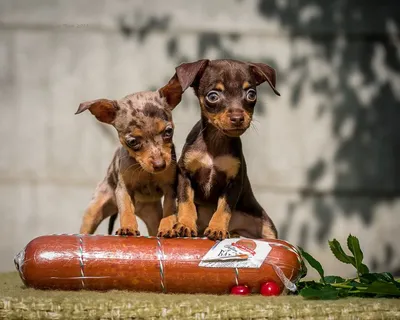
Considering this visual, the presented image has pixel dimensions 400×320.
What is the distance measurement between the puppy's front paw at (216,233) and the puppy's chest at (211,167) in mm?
362

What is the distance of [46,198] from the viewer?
8.27 m

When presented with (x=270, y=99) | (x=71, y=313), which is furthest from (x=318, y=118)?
(x=71, y=313)

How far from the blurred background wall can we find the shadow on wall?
1cm

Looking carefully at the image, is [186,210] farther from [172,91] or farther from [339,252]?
[339,252]

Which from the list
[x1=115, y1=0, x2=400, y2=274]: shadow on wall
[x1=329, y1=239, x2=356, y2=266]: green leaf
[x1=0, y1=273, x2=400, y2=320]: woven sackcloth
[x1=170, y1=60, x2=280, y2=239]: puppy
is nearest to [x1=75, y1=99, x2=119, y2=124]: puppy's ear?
[x1=170, y1=60, x2=280, y2=239]: puppy

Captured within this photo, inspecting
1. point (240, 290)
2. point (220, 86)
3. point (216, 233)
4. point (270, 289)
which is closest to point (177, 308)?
point (240, 290)

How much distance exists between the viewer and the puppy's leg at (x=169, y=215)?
15.1 feet

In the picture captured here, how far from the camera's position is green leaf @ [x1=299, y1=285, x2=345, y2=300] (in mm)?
4158

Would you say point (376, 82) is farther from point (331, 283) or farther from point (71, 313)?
point (71, 313)

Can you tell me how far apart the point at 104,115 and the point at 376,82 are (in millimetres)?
4448

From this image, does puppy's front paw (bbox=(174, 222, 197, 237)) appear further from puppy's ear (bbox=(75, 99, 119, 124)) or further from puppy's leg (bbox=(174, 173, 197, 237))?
puppy's ear (bbox=(75, 99, 119, 124))

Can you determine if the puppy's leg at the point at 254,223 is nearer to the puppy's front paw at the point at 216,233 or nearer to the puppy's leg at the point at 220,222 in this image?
the puppy's leg at the point at 220,222

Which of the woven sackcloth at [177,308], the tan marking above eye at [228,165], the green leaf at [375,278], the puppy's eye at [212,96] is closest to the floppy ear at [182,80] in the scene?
the puppy's eye at [212,96]

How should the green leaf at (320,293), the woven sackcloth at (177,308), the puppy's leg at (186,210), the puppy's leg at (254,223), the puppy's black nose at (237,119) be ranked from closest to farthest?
the woven sackcloth at (177,308) → the green leaf at (320,293) → the puppy's black nose at (237,119) → the puppy's leg at (186,210) → the puppy's leg at (254,223)
